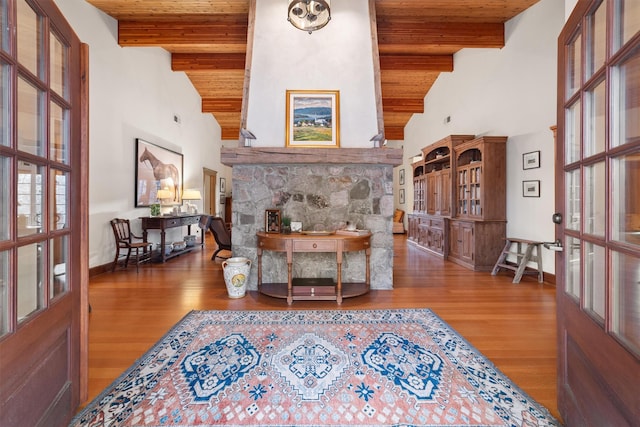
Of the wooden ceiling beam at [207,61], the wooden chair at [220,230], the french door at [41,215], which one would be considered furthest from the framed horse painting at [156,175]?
the french door at [41,215]

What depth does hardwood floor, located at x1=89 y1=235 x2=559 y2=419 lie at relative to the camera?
6.21ft

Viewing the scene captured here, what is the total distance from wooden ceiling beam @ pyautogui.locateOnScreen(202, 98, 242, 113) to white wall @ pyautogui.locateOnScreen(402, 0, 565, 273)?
5.87 m

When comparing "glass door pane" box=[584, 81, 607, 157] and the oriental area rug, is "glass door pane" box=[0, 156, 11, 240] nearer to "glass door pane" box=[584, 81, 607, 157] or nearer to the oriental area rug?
the oriental area rug

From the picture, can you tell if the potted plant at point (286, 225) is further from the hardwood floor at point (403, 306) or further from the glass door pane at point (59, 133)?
the glass door pane at point (59, 133)

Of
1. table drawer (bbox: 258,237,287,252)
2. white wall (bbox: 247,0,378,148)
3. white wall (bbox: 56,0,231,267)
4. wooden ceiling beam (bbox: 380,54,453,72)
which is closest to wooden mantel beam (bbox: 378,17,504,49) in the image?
wooden ceiling beam (bbox: 380,54,453,72)

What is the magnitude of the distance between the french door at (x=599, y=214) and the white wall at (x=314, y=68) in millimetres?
2304

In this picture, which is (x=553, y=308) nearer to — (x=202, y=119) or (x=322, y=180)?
(x=322, y=180)

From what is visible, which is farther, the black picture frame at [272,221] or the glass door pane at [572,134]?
the black picture frame at [272,221]

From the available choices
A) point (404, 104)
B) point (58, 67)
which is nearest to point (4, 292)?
point (58, 67)

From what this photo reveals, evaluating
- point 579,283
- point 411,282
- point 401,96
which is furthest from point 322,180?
point 401,96

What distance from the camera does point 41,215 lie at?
1143 millimetres

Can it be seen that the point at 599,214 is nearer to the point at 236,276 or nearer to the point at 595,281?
the point at 595,281

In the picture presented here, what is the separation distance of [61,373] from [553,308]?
3.93 meters

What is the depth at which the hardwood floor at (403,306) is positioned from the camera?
1892mm
